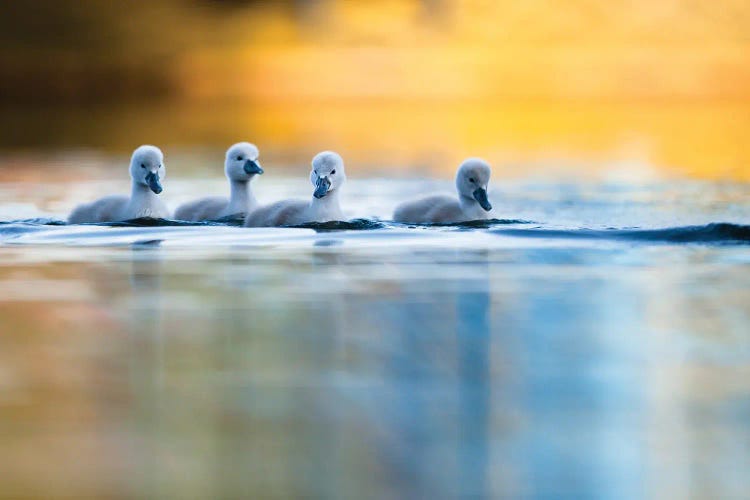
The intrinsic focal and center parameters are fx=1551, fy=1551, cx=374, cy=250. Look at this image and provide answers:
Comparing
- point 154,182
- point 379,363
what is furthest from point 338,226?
point 379,363

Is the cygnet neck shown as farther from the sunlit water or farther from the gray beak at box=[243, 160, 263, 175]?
the sunlit water

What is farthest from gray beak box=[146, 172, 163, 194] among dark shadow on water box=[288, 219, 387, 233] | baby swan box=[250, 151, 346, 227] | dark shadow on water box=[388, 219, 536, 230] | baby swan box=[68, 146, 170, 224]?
dark shadow on water box=[388, 219, 536, 230]

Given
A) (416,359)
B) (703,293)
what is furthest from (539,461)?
(703,293)

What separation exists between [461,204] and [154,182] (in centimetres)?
227

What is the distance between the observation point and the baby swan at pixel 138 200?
37.2 feet

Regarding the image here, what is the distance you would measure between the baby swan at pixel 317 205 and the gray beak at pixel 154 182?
704 millimetres

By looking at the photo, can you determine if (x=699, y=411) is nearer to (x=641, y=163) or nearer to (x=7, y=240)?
(x=7, y=240)

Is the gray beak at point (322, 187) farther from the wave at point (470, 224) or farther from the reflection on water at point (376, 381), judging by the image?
the reflection on water at point (376, 381)

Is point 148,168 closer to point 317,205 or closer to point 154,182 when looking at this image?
point 154,182

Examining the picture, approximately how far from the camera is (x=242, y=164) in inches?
471

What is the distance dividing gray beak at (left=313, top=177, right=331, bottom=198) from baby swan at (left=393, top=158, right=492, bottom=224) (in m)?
0.88

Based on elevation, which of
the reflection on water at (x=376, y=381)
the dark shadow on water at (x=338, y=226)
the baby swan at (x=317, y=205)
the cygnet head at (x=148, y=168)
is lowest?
the reflection on water at (x=376, y=381)

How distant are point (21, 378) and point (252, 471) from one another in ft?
5.43

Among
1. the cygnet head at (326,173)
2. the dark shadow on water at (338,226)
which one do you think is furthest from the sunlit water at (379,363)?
the cygnet head at (326,173)
